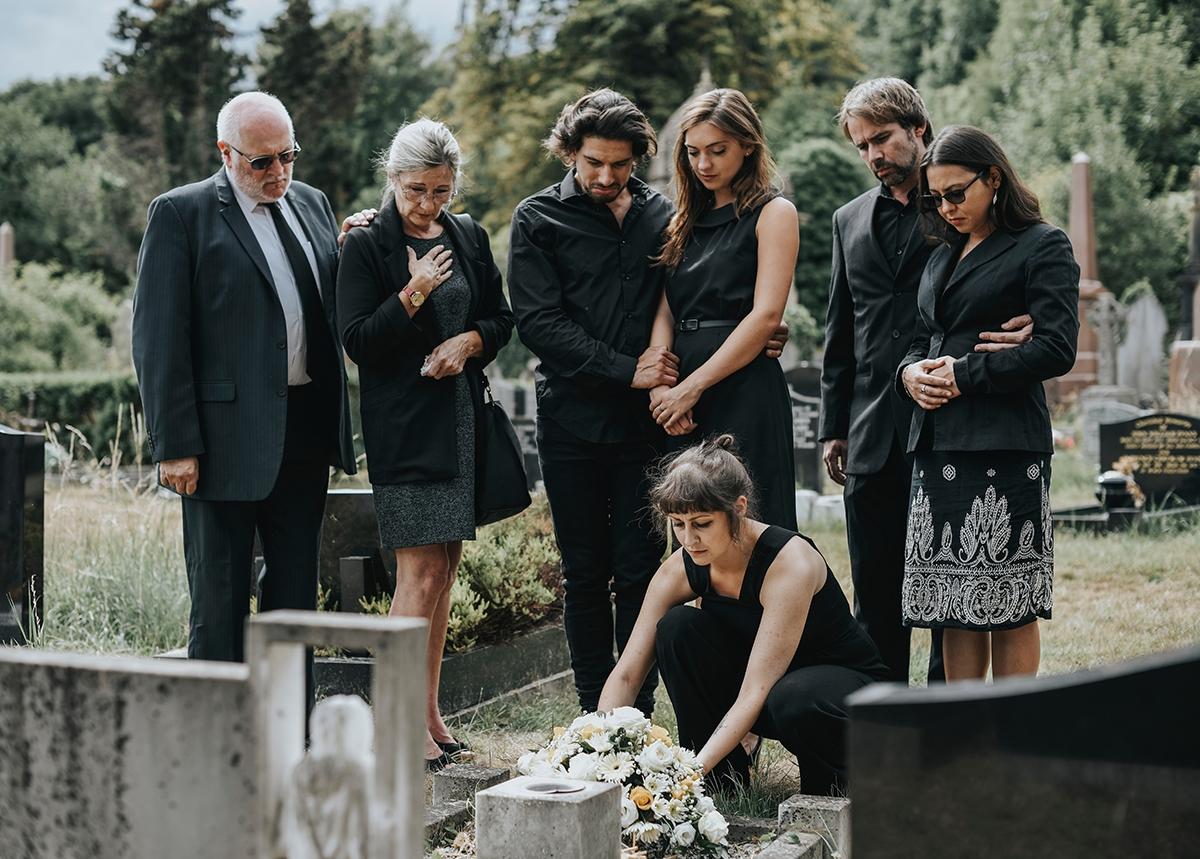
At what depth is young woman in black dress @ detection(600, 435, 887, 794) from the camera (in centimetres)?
353

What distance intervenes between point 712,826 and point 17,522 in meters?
3.42

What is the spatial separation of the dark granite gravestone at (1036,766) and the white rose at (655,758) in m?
1.15

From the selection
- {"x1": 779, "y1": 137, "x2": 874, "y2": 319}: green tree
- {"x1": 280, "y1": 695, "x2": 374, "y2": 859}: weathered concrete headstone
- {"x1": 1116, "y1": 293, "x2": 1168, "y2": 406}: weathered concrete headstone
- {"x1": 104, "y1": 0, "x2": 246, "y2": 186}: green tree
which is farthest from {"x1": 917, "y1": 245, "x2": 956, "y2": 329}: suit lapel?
{"x1": 104, "y1": 0, "x2": 246, "y2": 186}: green tree

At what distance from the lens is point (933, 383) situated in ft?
12.1

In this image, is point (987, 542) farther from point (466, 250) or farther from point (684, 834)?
point (466, 250)

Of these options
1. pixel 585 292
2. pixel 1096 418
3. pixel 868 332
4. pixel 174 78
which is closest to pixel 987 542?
pixel 868 332

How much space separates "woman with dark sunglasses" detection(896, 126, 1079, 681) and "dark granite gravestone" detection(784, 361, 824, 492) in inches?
273

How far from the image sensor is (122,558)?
6.41 metres

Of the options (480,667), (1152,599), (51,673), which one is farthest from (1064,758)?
(1152,599)

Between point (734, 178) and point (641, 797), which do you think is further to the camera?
point (734, 178)

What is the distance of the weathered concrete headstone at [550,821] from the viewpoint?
2.80 meters

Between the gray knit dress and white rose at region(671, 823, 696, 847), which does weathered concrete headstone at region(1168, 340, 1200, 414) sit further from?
white rose at region(671, 823, 696, 847)

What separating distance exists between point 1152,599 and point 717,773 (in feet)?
12.9

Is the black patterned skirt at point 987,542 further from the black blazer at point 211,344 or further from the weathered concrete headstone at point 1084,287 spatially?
the weathered concrete headstone at point 1084,287
